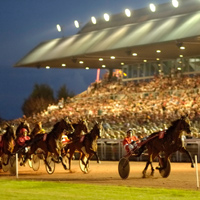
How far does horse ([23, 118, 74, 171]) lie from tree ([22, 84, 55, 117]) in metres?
72.9

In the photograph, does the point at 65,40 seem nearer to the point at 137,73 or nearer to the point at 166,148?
the point at 137,73

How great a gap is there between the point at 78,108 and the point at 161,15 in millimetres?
8922

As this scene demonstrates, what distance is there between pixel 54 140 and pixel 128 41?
77.4ft

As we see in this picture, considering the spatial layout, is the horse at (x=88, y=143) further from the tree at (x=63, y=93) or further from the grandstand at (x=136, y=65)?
the tree at (x=63, y=93)

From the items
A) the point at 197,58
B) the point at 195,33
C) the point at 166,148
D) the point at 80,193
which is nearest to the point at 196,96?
the point at 195,33

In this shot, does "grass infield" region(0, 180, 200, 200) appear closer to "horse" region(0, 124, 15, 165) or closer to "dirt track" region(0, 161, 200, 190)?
"dirt track" region(0, 161, 200, 190)

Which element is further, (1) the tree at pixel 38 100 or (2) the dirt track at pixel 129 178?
(1) the tree at pixel 38 100

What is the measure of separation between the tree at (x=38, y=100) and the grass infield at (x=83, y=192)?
78697mm

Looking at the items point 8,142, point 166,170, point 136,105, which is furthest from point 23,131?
point 136,105

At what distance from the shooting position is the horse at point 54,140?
73.3 ft

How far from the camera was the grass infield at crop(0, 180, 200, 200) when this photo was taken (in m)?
14.5

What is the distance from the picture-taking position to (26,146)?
23.2m

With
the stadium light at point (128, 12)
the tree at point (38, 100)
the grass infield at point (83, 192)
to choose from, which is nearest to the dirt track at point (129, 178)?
the grass infield at point (83, 192)

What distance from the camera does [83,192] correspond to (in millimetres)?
15719
